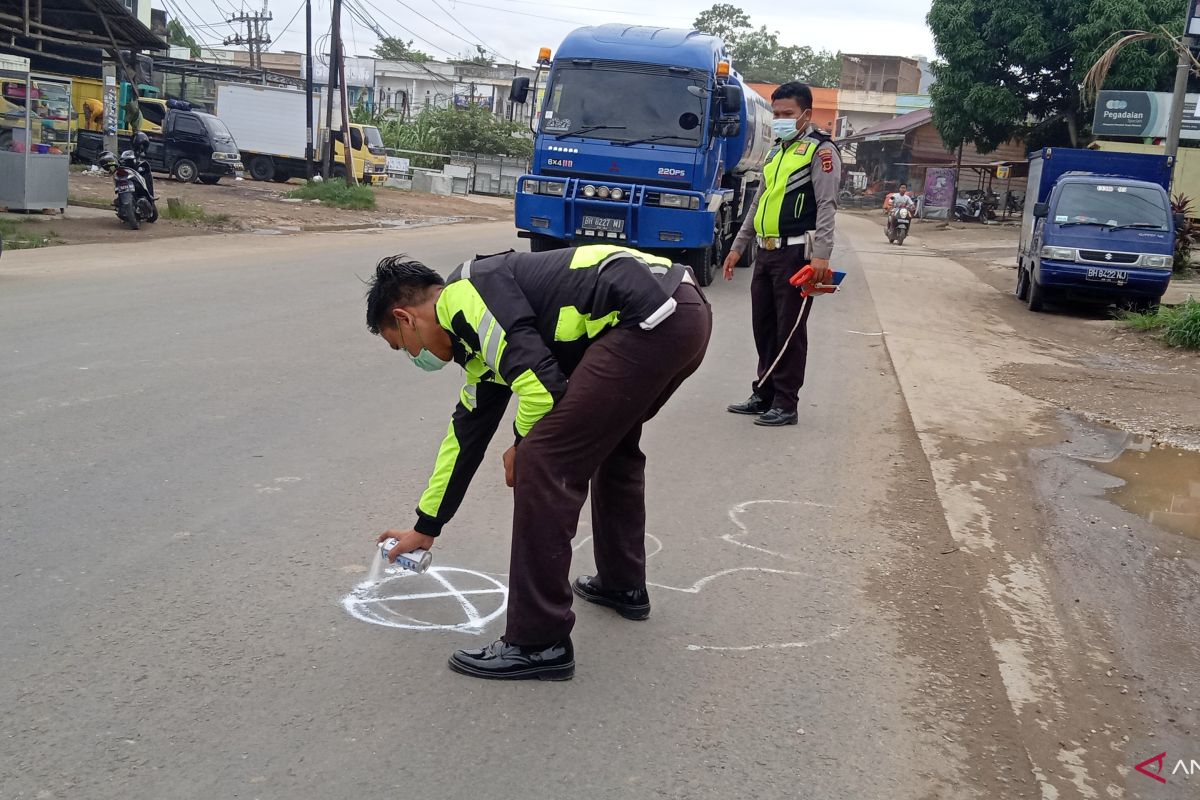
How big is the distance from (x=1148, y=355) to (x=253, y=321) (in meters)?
9.12

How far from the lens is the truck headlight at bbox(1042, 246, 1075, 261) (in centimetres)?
1482

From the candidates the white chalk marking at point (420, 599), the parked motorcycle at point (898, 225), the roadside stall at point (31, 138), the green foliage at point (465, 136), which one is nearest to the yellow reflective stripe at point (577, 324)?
the white chalk marking at point (420, 599)

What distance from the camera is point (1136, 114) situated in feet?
101

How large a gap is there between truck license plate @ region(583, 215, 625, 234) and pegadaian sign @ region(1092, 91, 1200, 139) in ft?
71.4

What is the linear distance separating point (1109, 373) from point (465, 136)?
37.3m

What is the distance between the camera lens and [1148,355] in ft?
39.4

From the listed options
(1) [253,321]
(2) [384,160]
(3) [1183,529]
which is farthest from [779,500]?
(2) [384,160]

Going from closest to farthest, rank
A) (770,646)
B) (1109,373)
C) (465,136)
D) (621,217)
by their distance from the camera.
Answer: (770,646) → (1109,373) → (621,217) → (465,136)

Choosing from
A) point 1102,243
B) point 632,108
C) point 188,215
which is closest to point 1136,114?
point 1102,243

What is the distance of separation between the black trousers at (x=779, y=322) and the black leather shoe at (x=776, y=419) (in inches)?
1.3

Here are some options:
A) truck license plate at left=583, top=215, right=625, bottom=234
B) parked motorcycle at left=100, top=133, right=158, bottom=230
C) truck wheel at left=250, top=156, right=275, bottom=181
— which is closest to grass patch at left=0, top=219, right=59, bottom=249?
parked motorcycle at left=100, top=133, right=158, bottom=230

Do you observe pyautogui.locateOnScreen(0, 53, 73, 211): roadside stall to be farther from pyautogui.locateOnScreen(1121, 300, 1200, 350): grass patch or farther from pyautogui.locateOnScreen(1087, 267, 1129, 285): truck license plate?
pyautogui.locateOnScreen(1121, 300, 1200, 350): grass patch

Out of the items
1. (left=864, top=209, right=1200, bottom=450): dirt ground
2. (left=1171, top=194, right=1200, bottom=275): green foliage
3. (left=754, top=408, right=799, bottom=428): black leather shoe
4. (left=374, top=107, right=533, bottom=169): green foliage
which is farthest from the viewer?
(left=374, top=107, right=533, bottom=169): green foliage

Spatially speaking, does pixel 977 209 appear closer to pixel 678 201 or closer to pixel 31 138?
pixel 678 201
